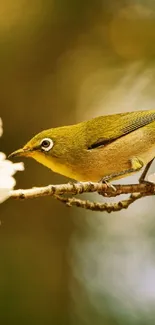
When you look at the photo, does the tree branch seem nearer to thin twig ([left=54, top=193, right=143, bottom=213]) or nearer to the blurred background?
thin twig ([left=54, top=193, right=143, bottom=213])

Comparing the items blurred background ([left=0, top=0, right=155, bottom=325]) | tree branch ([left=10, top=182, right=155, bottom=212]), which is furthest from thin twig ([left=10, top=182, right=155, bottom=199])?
blurred background ([left=0, top=0, right=155, bottom=325])

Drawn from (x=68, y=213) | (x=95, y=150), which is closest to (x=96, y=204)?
(x=95, y=150)

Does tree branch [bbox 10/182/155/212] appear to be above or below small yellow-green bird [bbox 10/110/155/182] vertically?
below

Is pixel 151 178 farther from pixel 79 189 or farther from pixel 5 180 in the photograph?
pixel 5 180

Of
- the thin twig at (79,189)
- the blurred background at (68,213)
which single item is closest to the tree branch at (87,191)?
the thin twig at (79,189)

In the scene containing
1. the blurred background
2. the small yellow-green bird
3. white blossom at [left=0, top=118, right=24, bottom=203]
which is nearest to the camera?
white blossom at [left=0, top=118, right=24, bottom=203]

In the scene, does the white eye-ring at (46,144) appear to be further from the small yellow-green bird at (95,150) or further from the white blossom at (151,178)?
the white blossom at (151,178)

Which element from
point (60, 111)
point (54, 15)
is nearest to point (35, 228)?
point (60, 111)
